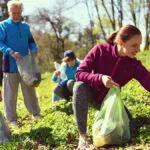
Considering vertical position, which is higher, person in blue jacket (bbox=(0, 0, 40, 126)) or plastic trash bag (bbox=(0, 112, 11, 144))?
person in blue jacket (bbox=(0, 0, 40, 126))

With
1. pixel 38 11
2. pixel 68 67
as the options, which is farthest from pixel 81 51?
pixel 68 67

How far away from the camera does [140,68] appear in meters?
4.30

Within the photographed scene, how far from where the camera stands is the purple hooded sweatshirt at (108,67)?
4.16 meters

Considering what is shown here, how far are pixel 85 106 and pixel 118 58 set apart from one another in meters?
0.62

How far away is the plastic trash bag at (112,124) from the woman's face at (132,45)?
390 millimetres

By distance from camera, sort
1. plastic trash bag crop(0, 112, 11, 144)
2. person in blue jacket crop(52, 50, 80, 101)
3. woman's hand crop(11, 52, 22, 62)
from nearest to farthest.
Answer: plastic trash bag crop(0, 112, 11, 144) < woman's hand crop(11, 52, 22, 62) < person in blue jacket crop(52, 50, 80, 101)

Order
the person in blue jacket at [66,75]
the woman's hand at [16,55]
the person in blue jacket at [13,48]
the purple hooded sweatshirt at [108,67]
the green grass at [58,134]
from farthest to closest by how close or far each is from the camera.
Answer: the person in blue jacket at [66,75] < the person in blue jacket at [13,48] < the woman's hand at [16,55] < the green grass at [58,134] < the purple hooded sweatshirt at [108,67]

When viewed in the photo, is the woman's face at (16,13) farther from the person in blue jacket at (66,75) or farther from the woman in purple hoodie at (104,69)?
the woman in purple hoodie at (104,69)

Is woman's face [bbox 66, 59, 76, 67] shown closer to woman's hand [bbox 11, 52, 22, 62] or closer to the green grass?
the green grass

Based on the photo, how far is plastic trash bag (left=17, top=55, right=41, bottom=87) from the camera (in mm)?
5789

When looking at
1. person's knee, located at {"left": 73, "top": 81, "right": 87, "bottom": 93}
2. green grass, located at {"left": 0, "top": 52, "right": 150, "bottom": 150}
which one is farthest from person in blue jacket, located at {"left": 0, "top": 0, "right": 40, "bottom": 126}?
person's knee, located at {"left": 73, "top": 81, "right": 87, "bottom": 93}

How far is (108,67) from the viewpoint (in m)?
4.23

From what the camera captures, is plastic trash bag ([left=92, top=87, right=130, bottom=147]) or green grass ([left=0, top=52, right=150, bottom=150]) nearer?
plastic trash bag ([left=92, top=87, right=130, bottom=147])

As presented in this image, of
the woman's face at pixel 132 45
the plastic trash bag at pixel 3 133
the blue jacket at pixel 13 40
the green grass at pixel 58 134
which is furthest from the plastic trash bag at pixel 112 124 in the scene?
the blue jacket at pixel 13 40
